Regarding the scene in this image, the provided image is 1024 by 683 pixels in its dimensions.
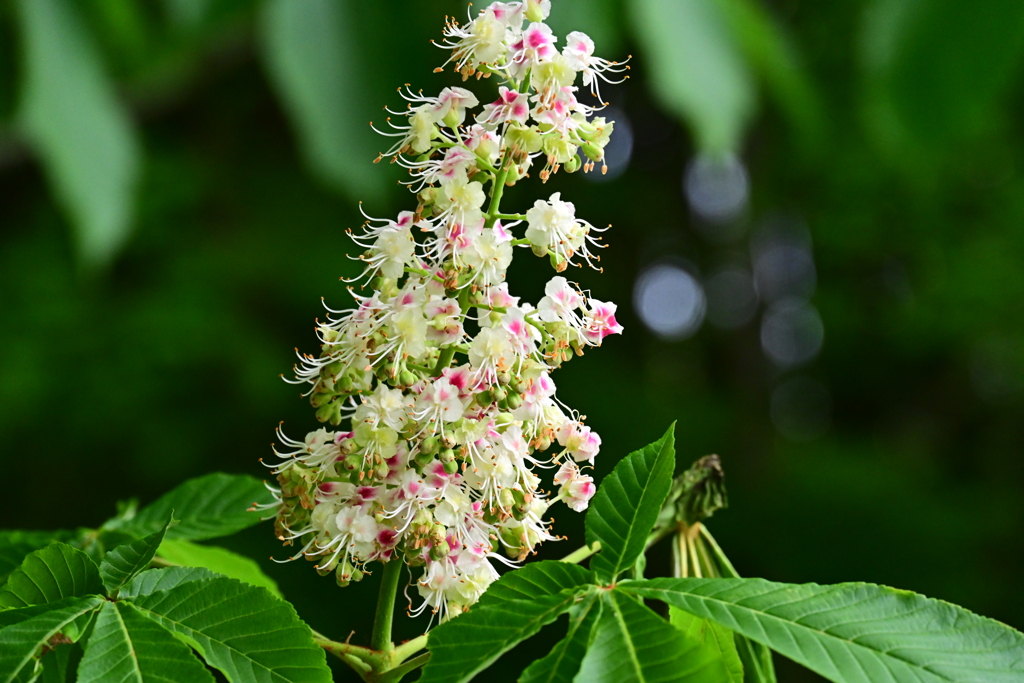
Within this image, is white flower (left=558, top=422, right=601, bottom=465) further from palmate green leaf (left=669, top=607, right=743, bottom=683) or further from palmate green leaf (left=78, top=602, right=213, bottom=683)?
palmate green leaf (left=78, top=602, right=213, bottom=683)

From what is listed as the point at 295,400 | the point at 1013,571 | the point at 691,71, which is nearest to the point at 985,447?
the point at 1013,571

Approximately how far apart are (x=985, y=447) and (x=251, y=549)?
7974mm

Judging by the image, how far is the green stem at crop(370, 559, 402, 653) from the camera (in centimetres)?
75

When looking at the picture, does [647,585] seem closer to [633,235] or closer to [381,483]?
[381,483]

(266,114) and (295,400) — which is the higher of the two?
(266,114)

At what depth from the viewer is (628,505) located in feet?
2.48

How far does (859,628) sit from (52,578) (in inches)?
23.8

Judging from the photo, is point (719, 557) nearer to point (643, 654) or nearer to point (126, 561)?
point (643, 654)

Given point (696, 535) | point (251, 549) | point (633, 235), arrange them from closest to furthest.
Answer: point (696, 535) < point (251, 549) < point (633, 235)

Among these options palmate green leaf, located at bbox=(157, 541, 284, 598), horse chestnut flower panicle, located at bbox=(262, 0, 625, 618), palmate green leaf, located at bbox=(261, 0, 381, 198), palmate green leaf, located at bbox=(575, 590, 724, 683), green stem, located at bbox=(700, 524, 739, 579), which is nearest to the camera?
palmate green leaf, located at bbox=(575, 590, 724, 683)

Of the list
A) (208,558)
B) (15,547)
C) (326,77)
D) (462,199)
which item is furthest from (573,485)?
(326,77)

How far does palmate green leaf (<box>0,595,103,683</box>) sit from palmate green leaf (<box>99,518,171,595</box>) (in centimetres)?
2

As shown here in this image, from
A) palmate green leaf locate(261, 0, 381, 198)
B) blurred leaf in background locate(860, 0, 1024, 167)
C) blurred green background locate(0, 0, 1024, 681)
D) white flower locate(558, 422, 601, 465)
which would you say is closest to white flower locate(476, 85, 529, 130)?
white flower locate(558, 422, 601, 465)

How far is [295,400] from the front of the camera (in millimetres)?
5836
